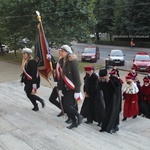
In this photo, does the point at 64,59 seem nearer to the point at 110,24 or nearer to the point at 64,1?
the point at 64,1

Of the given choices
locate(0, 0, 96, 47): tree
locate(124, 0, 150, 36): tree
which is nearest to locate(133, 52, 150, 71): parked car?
locate(0, 0, 96, 47): tree

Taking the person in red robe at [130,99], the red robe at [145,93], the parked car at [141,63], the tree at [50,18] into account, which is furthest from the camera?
the parked car at [141,63]

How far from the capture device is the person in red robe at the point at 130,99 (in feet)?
25.7

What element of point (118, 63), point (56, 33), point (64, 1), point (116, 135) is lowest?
point (118, 63)

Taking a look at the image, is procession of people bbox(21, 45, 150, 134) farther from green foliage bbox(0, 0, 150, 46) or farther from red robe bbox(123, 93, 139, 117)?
green foliage bbox(0, 0, 150, 46)

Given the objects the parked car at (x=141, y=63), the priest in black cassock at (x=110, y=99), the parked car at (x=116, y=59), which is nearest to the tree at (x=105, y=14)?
the parked car at (x=116, y=59)

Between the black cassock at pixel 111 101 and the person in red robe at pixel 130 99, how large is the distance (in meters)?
1.87

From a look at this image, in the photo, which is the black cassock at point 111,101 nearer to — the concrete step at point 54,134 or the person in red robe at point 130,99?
the concrete step at point 54,134

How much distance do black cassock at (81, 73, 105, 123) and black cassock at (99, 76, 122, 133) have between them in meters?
0.33

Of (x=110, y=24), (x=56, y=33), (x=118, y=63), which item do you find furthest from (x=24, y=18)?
(x=110, y=24)

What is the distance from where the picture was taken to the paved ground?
5.02 metres

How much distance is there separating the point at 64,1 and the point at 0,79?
26.7ft

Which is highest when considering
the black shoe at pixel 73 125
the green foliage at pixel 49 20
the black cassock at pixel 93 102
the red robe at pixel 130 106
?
the green foliage at pixel 49 20

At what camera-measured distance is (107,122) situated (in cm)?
601
